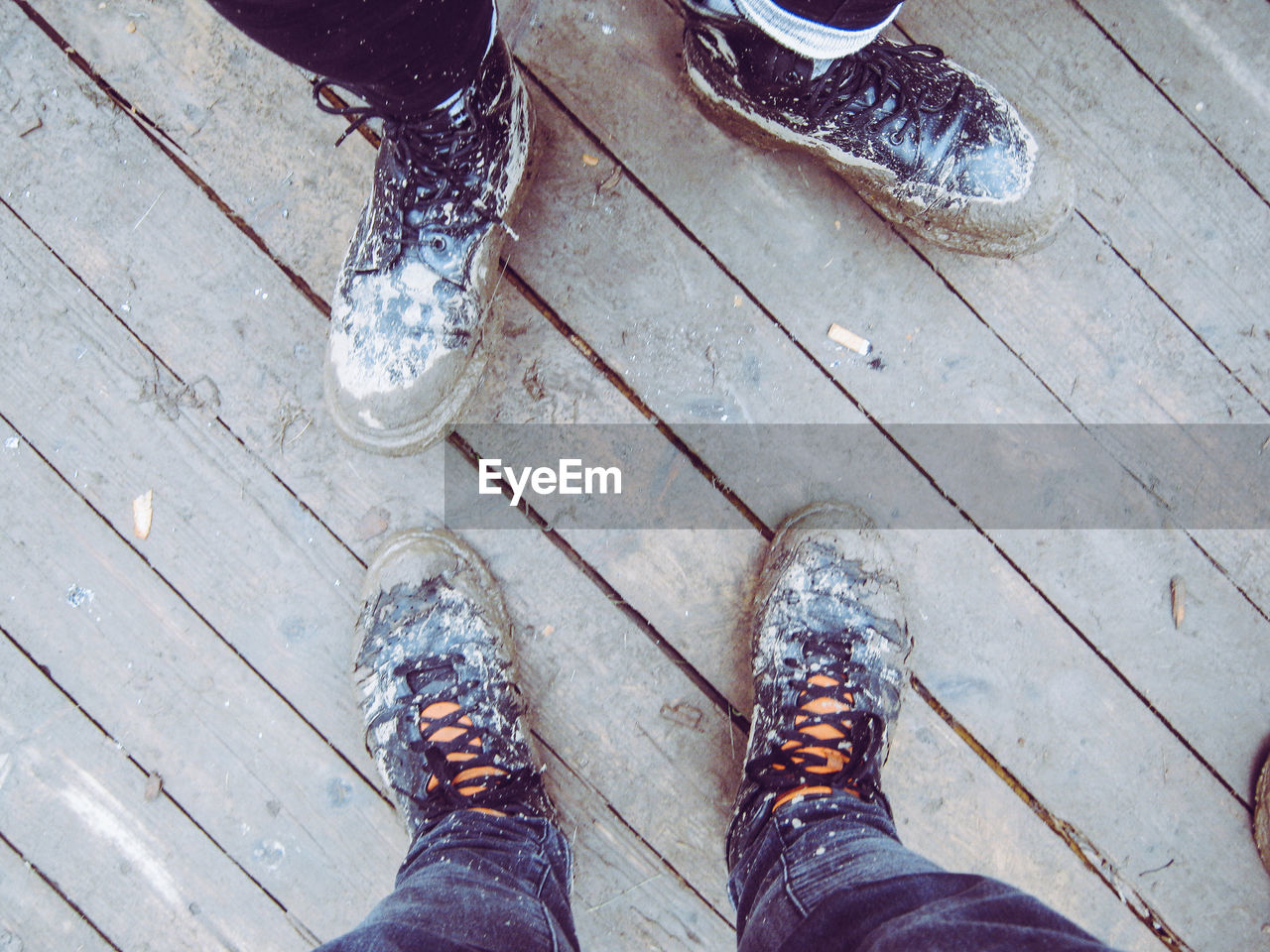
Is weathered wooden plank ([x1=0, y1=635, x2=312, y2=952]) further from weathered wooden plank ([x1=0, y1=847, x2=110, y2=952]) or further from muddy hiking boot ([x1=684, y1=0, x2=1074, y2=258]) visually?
muddy hiking boot ([x1=684, y1=0, x2=1074, y2=258])

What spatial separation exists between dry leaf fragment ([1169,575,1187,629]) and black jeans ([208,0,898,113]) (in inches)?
40.9

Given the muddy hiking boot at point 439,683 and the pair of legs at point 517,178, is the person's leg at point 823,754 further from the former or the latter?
the pair of legs at point 517,178

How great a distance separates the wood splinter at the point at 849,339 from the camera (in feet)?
4.14

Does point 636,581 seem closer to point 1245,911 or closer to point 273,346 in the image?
point 273,346

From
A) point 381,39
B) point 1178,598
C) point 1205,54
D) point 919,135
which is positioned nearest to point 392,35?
point 381,39

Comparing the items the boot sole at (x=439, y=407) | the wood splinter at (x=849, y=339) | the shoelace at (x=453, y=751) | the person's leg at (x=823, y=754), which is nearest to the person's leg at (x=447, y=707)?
the shoelace at (x=453, y=751)

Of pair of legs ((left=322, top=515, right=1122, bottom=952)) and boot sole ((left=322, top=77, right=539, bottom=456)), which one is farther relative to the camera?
boot sole ((left=322, top=77, right=539, bottom=456))

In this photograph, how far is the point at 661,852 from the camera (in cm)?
128

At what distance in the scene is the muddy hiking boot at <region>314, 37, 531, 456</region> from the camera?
112cm

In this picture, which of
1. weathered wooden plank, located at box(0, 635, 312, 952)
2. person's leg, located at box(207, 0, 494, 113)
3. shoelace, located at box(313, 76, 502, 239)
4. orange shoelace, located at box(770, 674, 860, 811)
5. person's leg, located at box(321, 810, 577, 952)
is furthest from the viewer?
weathered wooden plank, located at box(0, 635, 312, 952)

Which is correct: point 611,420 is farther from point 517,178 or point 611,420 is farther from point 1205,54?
point 1205,54

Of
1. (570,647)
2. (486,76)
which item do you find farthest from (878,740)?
(486,76)

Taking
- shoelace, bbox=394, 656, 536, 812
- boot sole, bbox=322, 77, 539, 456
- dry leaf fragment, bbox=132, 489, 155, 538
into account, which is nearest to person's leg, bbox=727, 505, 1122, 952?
shoelace, bbox=394, 656, 536, 812

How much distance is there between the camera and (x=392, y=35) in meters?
0.79
